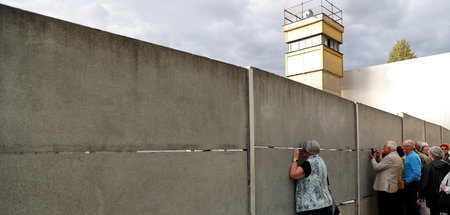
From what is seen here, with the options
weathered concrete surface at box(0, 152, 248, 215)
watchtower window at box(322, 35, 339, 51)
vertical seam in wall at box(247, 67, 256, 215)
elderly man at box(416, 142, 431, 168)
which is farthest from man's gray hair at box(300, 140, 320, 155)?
watchtower window at box(322, 35, 339, 51)

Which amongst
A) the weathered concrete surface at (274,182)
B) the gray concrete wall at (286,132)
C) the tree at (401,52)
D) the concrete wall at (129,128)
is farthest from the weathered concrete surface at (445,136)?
the tree at (401,52)

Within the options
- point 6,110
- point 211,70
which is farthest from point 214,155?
point 6,110

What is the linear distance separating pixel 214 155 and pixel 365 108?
4606 mm

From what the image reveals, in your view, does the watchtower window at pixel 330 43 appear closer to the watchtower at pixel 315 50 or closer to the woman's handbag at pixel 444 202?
the watchtower at pixel 315 50

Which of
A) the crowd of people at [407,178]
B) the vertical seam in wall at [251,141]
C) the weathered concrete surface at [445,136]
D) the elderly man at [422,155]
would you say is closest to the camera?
the vertical seam in wall at [251,141]

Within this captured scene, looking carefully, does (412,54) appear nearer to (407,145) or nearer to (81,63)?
(407,145)

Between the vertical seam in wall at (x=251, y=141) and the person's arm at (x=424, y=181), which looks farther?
the person's arm at (x=424, y=181)

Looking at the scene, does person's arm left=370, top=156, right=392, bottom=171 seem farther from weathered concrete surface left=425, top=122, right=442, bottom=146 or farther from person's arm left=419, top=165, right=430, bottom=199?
weathered concrete surface left=425, top=122, right=442, bottom=146

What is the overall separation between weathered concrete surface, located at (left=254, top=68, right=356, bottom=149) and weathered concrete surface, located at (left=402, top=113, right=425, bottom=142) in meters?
4.42

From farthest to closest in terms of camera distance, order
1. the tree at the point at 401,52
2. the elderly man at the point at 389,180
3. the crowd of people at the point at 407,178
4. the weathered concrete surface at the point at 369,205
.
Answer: the tree at the point at 401,52
the weathered concrete surface at the point at 369,205
the elderly man at the point at 389,180
the crowd of people at the point at 407,178

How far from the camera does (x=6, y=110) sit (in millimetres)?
1833

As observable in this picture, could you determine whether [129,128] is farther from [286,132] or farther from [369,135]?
[369,135]

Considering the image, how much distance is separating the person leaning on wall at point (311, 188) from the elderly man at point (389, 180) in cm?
265

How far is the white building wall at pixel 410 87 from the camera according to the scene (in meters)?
18.7
